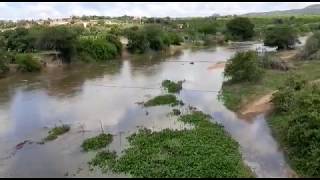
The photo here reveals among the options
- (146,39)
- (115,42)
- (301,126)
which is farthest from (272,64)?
(146,39)

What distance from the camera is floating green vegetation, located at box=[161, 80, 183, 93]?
123 ft

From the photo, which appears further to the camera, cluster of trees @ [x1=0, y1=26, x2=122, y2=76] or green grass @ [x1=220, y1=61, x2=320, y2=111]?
cluster of trees @ [x1=0, y1=26, x2=122, y2=76]

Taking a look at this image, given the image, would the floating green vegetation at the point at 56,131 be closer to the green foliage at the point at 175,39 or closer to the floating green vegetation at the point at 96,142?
the floating green vegetation at the point at 96,142

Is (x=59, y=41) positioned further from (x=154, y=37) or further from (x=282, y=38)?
(x=282, y=38)

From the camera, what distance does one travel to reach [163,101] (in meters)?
32.5

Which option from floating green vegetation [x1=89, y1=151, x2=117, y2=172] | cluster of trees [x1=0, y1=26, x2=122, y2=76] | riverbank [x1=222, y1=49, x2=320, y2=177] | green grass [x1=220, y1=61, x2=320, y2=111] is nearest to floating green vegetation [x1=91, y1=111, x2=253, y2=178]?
floating green vegetation [x1=89, y1=151, x2=117, y2=172]

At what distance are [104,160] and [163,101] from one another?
12.6 meters

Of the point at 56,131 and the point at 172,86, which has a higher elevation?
the point at 172,86

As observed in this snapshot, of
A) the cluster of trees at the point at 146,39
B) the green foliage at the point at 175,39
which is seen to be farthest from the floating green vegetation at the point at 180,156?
the green foliage at the point at 175,39

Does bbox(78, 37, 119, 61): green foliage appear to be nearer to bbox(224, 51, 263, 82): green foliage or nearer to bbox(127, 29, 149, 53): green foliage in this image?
bbox(127, 29, 149, 53): green foliage

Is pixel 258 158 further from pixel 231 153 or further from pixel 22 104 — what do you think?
pixel 22 104

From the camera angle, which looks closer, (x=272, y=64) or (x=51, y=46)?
(x=272, y=64)

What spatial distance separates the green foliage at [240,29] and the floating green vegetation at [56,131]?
64.4m

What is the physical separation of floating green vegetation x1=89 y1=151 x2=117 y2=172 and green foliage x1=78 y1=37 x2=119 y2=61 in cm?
4019
